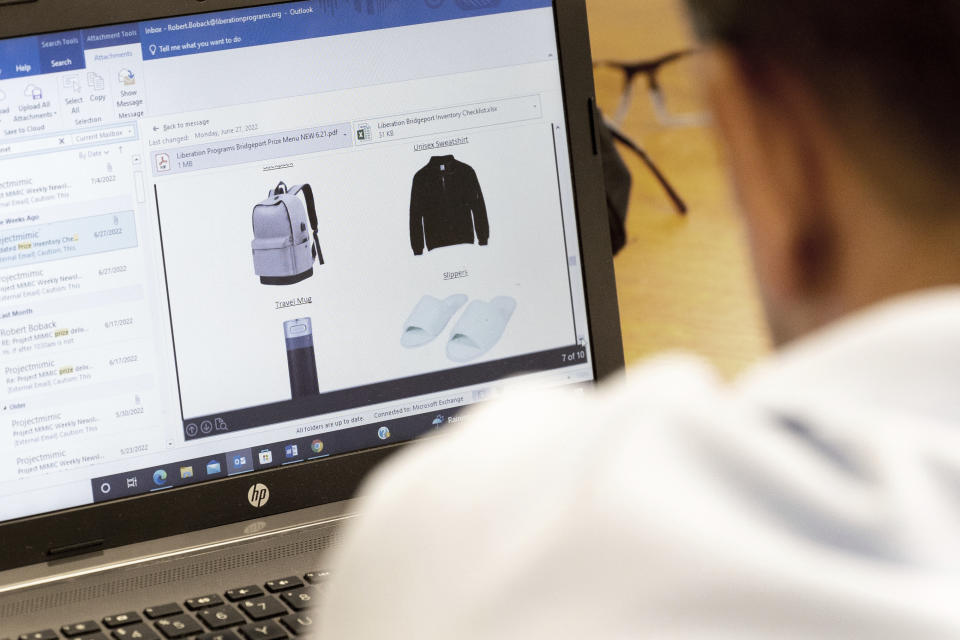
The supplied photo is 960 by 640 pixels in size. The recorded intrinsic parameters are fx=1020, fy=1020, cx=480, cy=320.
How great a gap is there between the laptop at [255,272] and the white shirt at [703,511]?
1.28ft

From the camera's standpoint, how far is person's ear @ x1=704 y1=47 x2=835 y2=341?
10.6 inches

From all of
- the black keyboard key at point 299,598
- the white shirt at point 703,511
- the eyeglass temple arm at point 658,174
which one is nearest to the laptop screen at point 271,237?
the black keyboard key at point 299,598

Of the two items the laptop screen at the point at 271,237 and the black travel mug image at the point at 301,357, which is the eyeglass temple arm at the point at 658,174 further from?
the black travel mug image at the point at 301,357

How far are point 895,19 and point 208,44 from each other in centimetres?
53

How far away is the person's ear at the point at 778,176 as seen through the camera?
0.27m

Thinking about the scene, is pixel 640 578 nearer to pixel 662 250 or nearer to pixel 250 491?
pixel 250 491

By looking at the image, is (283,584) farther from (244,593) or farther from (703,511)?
(703,511)

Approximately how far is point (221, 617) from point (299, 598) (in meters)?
0.05

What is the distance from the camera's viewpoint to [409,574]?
0.83 ft

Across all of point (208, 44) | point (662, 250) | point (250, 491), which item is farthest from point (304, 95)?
point (662, 250)

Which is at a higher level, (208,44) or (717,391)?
(208,44)

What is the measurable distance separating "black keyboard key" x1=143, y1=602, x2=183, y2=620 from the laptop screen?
0.28 ft


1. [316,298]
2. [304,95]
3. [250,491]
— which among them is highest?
[304,95]

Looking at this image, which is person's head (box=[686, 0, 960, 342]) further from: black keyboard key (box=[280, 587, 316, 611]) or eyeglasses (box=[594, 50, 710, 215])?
eyeglasses (box=[594, 50, 710, 215])
